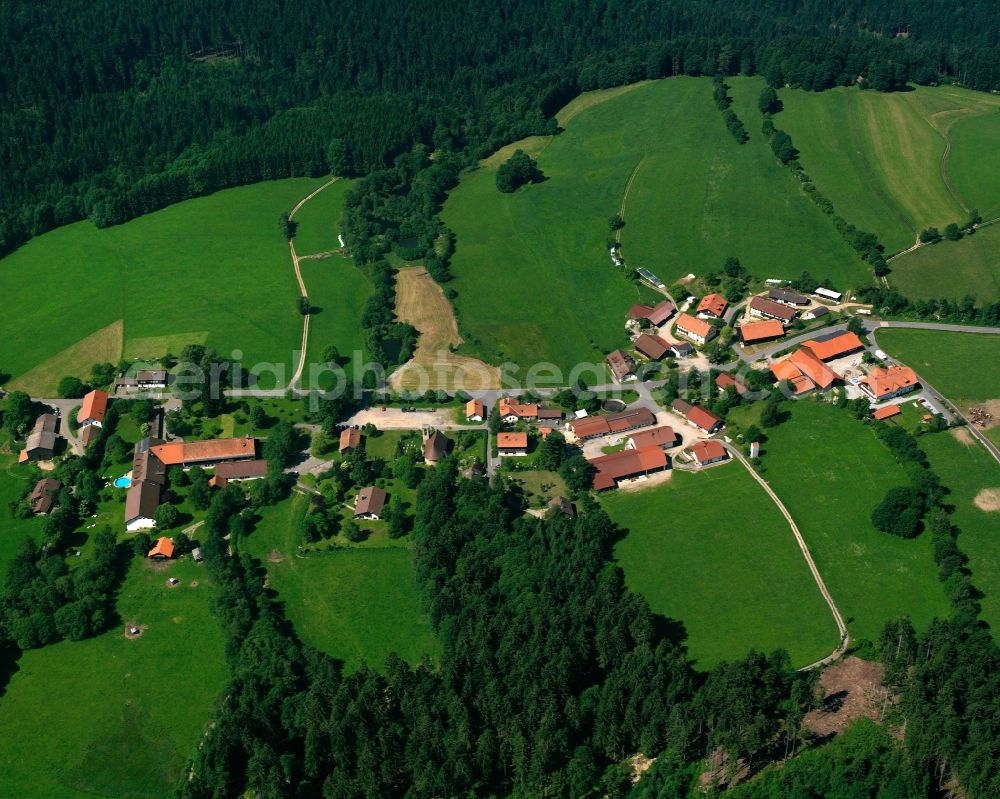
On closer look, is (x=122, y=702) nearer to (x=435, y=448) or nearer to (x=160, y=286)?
(x=435, y=448)

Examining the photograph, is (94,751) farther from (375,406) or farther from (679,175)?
(679,175)

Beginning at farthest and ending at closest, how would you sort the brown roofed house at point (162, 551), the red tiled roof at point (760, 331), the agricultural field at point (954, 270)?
the agricultural field at point (954, 270) → the red tiled roof at point (760, 331) → the brown roofed house at point (162, 551)

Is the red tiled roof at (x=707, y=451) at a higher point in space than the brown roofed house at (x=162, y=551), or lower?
higher

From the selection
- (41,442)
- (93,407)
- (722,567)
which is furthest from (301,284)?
(722,567)

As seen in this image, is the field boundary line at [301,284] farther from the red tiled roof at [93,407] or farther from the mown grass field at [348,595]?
the mown grass field at [348,595]

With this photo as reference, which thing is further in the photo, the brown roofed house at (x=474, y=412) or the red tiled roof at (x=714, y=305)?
the red tiled roof at (x=714, y=305)

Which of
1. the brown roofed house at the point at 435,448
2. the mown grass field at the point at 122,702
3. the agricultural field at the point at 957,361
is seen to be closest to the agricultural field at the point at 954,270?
the agricultural field at the point at 957,361

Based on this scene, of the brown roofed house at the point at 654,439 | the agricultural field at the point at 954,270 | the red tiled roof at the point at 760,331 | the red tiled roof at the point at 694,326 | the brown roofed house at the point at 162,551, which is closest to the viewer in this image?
the brown roofed house at the point at 162,551

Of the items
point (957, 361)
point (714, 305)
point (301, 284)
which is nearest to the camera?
point (957, 361)

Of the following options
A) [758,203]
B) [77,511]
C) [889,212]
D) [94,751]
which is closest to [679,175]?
[758,203]
